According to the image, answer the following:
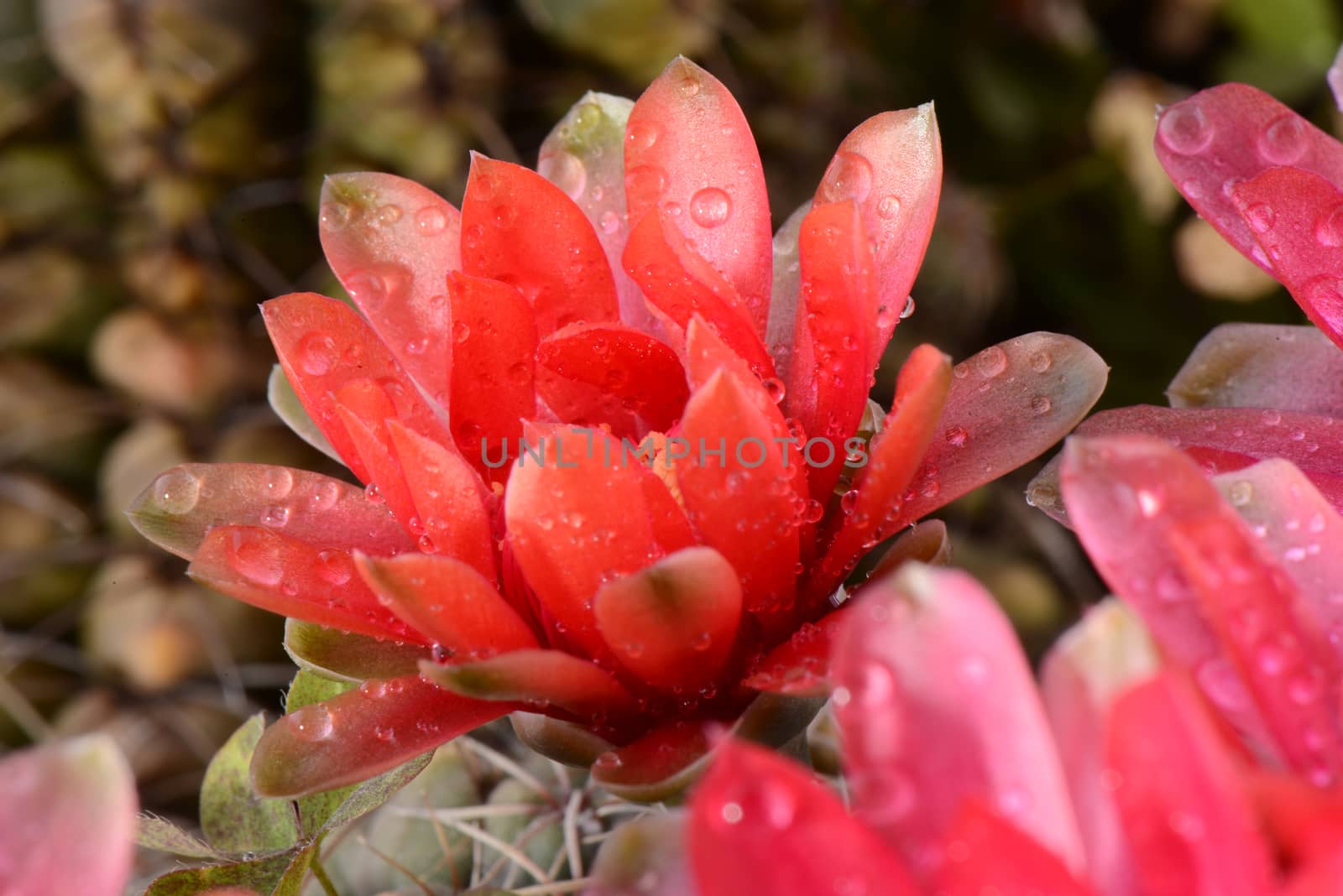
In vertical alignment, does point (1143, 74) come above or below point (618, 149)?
below

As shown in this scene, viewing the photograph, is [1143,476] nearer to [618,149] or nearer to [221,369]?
[618,149]

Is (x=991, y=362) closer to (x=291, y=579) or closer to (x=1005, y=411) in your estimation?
(x=1005, y=411)

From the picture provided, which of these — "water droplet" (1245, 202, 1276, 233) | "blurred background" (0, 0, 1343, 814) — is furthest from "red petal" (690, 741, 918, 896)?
"blurred background" (0, 0, 1343, 814)

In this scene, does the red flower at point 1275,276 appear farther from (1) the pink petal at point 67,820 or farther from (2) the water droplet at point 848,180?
(1) the pink petal at point 67,820

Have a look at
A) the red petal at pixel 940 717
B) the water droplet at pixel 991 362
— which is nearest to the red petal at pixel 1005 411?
the water droplet at pixel 991 362

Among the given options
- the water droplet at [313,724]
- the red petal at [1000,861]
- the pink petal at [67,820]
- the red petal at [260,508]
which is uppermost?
the red petal at [1000,861]

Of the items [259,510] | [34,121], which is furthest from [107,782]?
[34,121]
